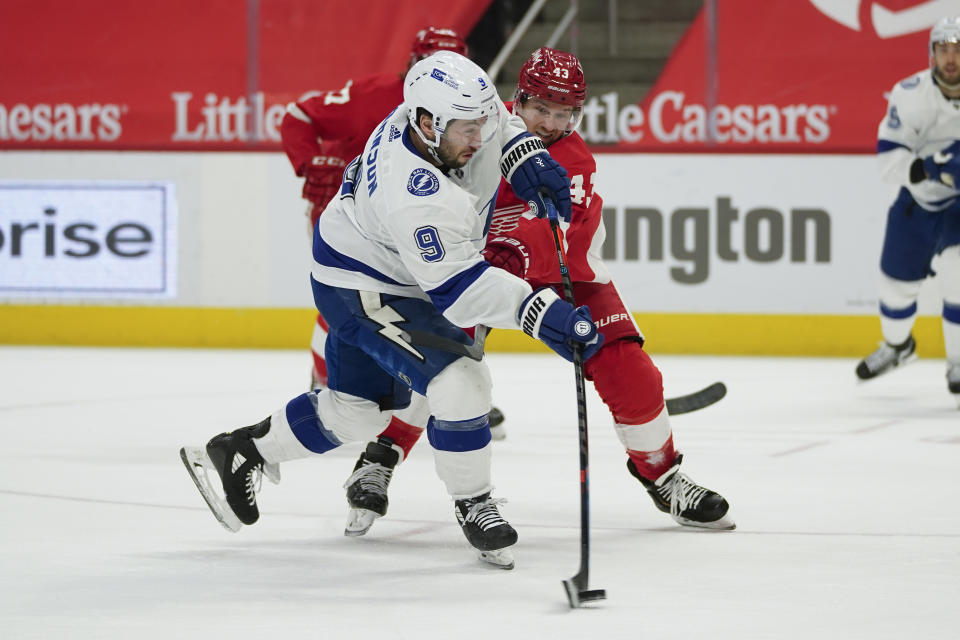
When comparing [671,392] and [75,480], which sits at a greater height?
[75,480]

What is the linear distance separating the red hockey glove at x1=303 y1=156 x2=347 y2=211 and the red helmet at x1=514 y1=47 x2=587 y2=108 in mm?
1625

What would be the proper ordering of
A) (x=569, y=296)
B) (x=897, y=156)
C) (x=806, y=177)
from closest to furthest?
(x=569, y=296), (x=897, y=156), (x=806, y=177)

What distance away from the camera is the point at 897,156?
18.6ft

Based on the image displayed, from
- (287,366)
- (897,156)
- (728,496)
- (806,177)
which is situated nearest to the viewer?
(728,496)

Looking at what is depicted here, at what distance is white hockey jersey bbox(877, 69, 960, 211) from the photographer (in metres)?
5.62

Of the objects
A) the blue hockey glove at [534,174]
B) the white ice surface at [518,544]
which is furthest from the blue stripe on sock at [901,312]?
the blue hockey glove at [534,174]

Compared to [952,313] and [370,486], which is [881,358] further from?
[370,486]

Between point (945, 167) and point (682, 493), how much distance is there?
278cm

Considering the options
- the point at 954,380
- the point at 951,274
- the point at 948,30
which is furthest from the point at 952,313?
the point at 948,30

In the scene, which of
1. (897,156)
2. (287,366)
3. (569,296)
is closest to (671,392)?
(897,156)

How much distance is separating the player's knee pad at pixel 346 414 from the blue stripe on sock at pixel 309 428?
1 cm

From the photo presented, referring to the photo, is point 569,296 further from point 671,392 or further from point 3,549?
point 671,392

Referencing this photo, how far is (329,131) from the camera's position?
5.09 m

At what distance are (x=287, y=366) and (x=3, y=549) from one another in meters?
3.95
